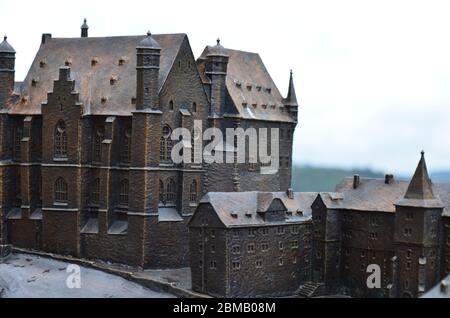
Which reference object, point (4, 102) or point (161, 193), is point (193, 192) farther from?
point (4, 102)

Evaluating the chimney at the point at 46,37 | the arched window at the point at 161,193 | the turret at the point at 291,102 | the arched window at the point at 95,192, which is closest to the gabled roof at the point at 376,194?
the arched window at the point at 161,193

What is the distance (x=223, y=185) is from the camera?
9850 centimetres

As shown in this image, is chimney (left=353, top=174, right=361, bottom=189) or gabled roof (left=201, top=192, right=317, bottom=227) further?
chimney (left=353, top=174, right=361, bottom=189)

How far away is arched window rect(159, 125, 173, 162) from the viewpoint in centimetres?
9300

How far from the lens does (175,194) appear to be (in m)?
94.7

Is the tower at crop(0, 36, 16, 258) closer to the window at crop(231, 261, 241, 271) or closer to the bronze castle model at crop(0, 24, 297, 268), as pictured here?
the bronze castle model at crop(0, 24, 297, 268)

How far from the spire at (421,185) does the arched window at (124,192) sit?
26.4 meters

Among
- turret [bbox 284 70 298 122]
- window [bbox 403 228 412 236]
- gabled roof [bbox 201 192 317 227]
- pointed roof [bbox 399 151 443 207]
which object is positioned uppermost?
turret [bbox 284 70 298 122]

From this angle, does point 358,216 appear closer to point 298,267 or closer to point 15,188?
point 298,267

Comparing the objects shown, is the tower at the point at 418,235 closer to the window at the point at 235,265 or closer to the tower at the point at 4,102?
the window at the point at 235,265

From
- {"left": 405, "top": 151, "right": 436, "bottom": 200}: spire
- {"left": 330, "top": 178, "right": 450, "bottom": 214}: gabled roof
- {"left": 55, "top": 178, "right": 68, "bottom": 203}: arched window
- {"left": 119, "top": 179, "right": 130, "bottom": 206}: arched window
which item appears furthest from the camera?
{"left": 55, "top": 178, "right": 68, "bottom": 203}: arched window

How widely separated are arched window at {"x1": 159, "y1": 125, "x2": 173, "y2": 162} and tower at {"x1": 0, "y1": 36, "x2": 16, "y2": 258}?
17.2 metres

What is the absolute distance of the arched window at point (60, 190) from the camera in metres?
96.2

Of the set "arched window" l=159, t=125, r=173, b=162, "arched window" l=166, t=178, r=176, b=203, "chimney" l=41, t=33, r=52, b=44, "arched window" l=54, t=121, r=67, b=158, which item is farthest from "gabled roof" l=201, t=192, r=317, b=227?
"chimney" l=41, t=33, r=52, b=44
